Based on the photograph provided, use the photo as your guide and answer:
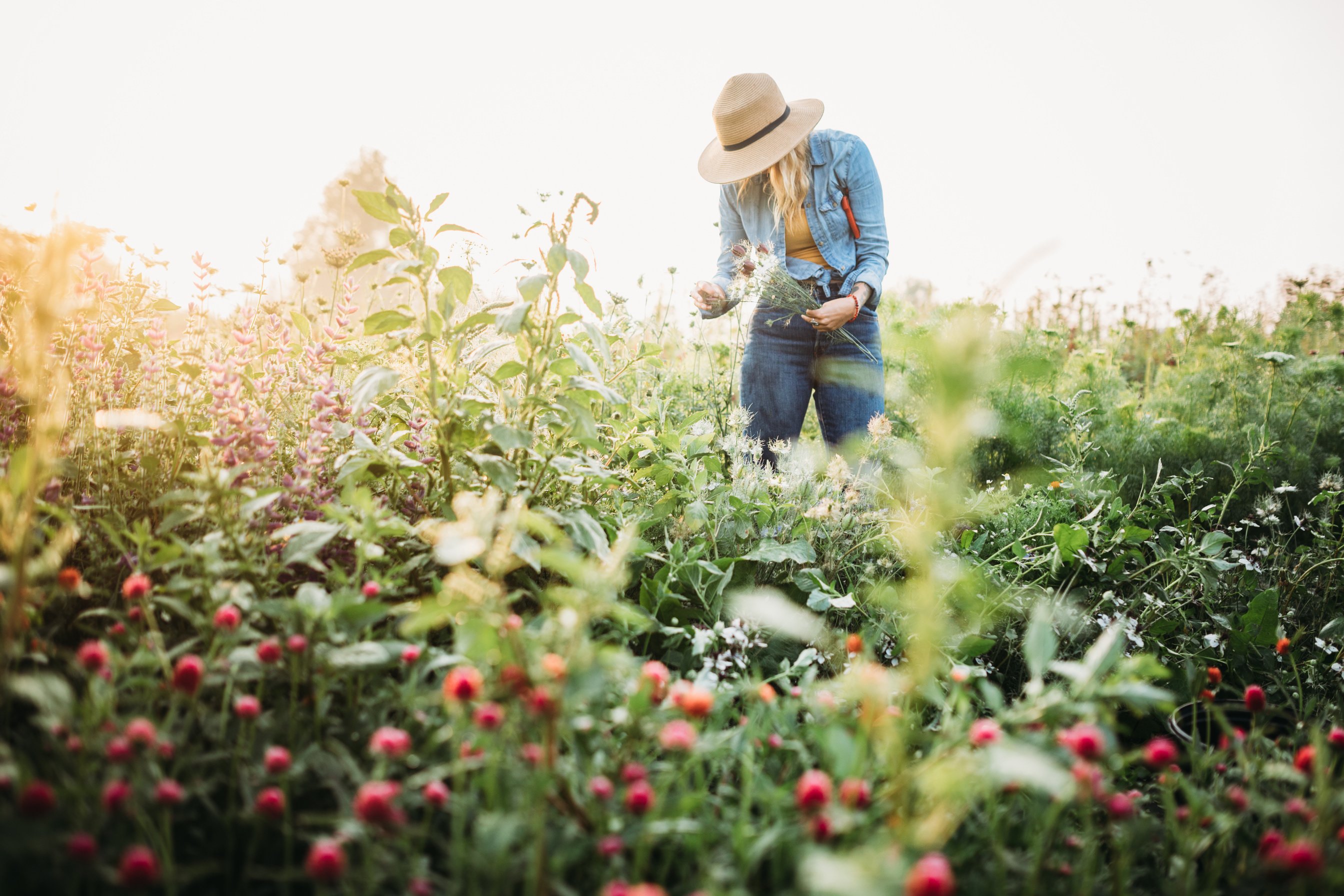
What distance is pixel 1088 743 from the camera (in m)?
0.76

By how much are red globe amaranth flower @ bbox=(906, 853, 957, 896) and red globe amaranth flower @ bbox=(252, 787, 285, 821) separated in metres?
0.68

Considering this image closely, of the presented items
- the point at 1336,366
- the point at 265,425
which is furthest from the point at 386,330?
the point at 1336,366

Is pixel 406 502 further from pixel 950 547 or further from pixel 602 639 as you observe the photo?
pixel 950 547

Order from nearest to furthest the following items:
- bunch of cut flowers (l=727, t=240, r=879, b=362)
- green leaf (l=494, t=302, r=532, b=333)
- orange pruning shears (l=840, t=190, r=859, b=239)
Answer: green leaf (l=494, t=302, r=532, b=333) → bunch of cut flowers (l=727, t=240, r=879, b=362) → orange pruning shears (l=840, t=190, r=859, b=239)

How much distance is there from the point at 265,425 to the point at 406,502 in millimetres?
330

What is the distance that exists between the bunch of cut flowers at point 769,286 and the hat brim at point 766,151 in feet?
0.96

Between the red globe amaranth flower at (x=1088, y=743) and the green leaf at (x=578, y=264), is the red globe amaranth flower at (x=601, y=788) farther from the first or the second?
the green leaf at (x=578, y=264)

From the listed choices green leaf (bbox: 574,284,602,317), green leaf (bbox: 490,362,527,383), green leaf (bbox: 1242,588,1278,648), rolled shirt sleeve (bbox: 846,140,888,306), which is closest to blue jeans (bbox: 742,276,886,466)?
rolled shirt sleeve (bbox: 846,140,888,306)

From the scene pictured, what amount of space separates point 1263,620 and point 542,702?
1922mm

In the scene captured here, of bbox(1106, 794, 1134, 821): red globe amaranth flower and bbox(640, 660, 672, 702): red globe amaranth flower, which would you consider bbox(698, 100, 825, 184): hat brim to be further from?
bbox(1106, 794, 1134, 821): red globe amaranth flower

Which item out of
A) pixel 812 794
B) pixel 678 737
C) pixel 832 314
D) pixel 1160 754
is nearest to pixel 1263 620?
pixel 1160 754

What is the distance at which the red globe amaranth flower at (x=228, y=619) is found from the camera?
0.95 metres

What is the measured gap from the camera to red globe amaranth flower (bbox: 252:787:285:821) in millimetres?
792

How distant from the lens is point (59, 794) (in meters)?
0.79
